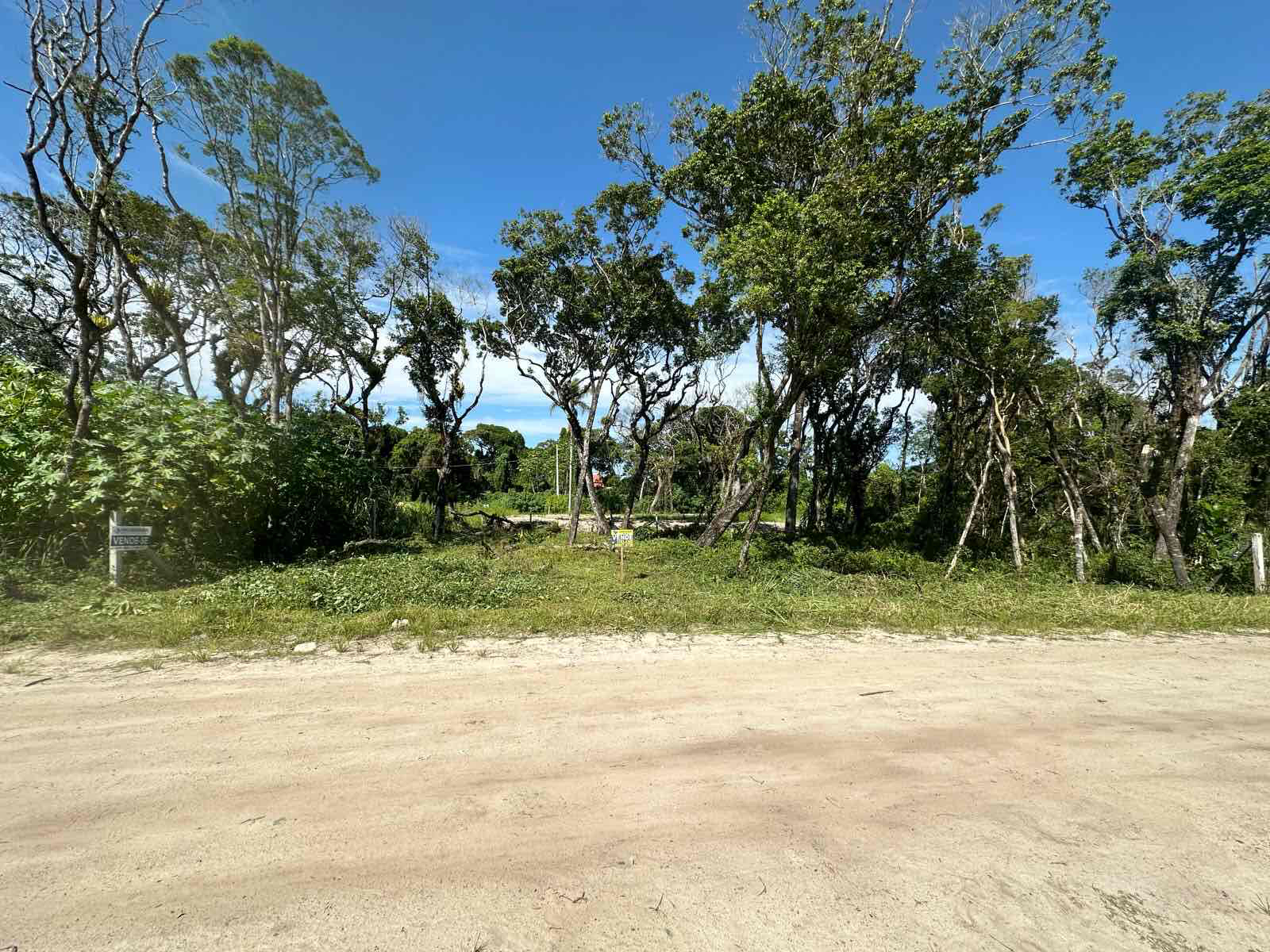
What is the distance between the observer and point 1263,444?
1280 cm

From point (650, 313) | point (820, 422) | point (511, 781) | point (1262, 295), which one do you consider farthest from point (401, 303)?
point (1262, 295)

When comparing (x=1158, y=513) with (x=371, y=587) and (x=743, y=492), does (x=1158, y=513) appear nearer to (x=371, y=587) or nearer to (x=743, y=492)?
(x=743, y=492)

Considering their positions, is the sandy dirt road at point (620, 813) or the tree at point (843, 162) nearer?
the sandy dirt road at point (620, 813)

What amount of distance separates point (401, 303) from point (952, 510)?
20562 millimetres

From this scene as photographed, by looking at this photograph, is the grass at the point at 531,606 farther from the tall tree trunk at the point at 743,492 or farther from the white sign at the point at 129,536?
the tall tree trunk at the point at 743,492

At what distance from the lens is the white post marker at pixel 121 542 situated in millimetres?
7719

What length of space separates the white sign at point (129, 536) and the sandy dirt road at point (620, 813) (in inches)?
153

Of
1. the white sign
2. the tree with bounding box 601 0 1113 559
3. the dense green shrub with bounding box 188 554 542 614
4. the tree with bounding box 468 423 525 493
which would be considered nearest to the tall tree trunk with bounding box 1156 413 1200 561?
the tree with bounding box 601 0 1113 559

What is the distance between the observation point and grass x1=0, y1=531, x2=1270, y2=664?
5875 mm

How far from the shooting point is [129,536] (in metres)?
7.81

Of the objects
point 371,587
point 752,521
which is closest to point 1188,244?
point 752,521

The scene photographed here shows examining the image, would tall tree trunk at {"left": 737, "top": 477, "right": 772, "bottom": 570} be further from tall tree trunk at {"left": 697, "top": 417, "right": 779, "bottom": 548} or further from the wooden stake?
the wooden stake

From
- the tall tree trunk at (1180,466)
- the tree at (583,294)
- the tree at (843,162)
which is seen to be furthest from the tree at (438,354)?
the tall tree trunk at (1180,466)

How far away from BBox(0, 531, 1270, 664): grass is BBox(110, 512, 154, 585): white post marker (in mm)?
267
